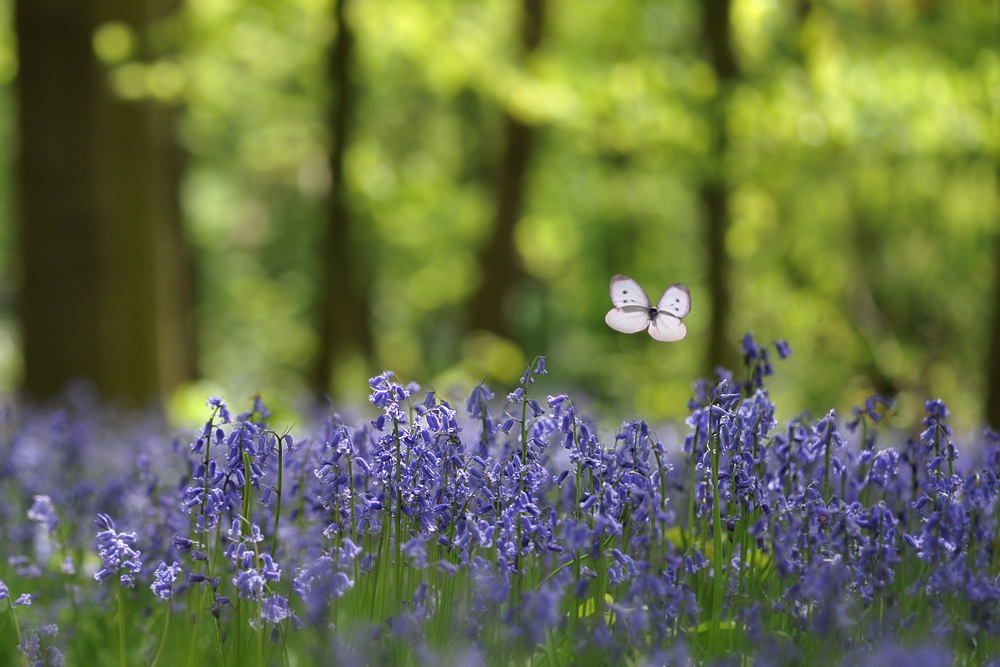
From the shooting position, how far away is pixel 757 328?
10367 mm

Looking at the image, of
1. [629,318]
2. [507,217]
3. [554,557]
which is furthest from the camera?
[507,217]

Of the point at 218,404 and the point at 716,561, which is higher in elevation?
the point at 218,404

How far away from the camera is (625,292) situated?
2502 mm

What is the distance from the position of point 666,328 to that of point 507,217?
9617 mm

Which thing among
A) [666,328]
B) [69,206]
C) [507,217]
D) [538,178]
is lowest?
[666,328]

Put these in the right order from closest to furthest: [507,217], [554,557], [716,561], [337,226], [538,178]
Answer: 1. [716,561]
2. [554,557]
3. [337,226]
4. [507,217]
5. [538,178]

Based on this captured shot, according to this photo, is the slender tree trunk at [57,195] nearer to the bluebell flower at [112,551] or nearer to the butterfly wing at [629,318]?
the bluebell flower at [112,551]

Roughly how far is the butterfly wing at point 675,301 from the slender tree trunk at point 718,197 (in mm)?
5704

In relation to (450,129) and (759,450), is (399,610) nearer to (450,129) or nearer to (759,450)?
(759,450)

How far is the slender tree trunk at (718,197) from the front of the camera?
7926 millimetres

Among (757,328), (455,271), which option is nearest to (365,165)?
(757,328)

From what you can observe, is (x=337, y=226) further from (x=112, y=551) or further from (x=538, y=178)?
(x=538, y=178)

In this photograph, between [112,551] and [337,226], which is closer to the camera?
[112,551]

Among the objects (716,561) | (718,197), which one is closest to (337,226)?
(718,197)
